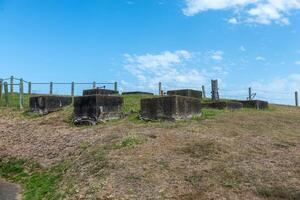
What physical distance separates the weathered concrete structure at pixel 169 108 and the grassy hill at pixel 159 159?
0.46 metres

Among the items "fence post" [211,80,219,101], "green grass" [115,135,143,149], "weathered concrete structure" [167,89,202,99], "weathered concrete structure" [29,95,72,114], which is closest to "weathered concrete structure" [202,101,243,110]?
"weathered concrete structure" [167,89,202,99]

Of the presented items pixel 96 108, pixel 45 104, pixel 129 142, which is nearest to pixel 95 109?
pixel 96 108

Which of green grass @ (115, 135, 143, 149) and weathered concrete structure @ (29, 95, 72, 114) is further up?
weathered concrete structure @ (29, 95, 72, 114)

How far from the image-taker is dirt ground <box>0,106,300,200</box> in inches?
403

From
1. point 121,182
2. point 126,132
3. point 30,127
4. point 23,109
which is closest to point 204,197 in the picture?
point 121,182

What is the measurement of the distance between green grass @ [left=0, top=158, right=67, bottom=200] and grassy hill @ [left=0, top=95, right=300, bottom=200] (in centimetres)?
4

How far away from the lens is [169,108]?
1688 cm

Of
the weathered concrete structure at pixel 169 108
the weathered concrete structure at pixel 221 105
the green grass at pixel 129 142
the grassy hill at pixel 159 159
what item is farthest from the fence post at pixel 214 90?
the green grass at pixel 129 142

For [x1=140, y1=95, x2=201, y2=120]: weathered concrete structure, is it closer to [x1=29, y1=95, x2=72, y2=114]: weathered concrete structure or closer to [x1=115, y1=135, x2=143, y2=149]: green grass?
[x1=115, y1=135, x2=143, y2=149]: green grass

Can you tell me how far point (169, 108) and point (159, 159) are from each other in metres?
5.09

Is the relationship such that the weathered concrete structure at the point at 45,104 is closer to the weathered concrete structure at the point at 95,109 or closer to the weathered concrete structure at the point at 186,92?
the weathered concrete structure at the point at 95,109

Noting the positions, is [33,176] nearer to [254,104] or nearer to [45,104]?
[45,104]

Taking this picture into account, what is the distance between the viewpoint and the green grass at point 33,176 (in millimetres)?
11852

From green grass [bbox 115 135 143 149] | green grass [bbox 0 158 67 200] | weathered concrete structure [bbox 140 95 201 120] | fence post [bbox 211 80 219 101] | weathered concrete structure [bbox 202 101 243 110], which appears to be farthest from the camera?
fence post [bbox 211 80 219 101]
